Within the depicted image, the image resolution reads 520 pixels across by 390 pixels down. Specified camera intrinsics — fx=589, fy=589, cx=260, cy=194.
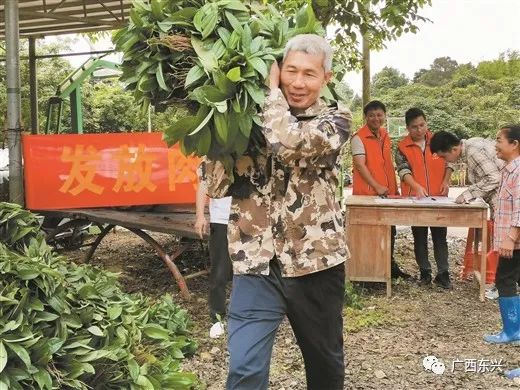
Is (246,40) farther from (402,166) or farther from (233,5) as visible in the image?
(402,166)

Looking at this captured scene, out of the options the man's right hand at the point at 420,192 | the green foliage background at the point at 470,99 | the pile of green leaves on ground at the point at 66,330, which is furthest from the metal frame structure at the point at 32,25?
the green foliage background at the point at 470,99

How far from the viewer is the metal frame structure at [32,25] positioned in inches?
197

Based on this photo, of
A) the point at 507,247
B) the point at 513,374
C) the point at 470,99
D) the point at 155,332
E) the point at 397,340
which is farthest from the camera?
the point at 470,99

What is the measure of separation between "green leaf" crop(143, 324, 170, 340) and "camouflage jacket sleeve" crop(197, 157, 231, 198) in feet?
4.54

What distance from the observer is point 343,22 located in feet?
18.2

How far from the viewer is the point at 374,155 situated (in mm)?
5344

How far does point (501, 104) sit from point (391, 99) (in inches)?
212

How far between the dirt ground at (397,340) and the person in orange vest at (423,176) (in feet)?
0.63

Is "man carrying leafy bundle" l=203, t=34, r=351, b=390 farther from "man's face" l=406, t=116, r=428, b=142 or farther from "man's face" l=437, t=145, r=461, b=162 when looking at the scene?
"man's face" l=406, t=116, r=428, b=142

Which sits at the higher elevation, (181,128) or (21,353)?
(181,128)

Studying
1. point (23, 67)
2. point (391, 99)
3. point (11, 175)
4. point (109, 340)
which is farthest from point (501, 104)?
point (109, 340)

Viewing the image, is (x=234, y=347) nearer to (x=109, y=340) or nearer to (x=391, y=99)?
(x=109, y=340)

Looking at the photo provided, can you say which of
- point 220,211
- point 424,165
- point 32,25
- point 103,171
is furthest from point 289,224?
point 32,25

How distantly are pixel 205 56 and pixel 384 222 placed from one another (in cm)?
333
